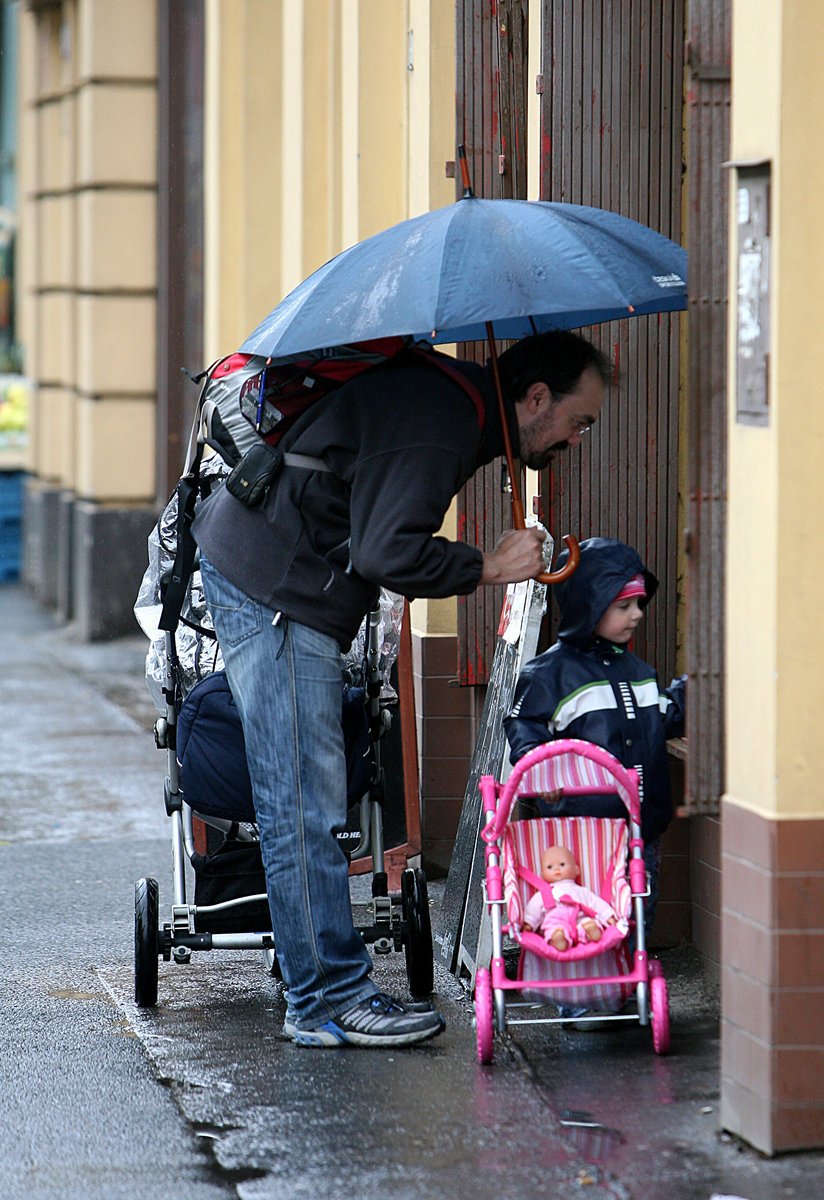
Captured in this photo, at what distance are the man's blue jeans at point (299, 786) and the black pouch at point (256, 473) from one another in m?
0.26

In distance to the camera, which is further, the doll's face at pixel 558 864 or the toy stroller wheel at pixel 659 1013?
the doll's face at pixel 558 864

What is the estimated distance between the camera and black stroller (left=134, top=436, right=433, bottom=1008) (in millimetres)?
5082

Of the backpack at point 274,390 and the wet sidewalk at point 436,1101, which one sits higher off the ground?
the backpack at point 274,390

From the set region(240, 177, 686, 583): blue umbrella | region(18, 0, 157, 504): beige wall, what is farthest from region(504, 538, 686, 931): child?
region(18, 0, 157, 504): beige wall

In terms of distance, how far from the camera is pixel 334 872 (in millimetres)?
4879

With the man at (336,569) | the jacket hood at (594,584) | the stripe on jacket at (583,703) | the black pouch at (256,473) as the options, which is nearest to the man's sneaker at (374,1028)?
the man at (336,569)

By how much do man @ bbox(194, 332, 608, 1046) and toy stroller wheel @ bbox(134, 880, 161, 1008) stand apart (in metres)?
0.41

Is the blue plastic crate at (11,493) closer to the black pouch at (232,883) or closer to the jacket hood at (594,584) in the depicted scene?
the black pouch at (232,883)

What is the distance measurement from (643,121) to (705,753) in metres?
2.11

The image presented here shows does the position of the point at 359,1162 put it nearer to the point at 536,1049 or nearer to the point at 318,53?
the point at 536,1049

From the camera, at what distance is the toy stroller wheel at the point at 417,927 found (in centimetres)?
522

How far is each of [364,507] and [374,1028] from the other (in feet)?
4.32

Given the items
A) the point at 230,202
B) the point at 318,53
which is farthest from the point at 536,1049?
the point at 230,202

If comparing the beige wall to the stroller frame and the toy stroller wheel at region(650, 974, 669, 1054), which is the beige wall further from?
the toy stroller wheel at region(650, 974, 669, 1054)
